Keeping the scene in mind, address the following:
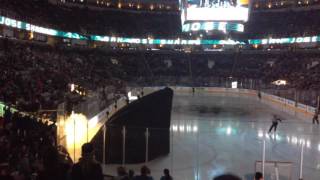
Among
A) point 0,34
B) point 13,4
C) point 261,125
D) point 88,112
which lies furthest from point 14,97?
point 13,4

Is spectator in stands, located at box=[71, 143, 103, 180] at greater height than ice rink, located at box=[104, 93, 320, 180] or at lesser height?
greater

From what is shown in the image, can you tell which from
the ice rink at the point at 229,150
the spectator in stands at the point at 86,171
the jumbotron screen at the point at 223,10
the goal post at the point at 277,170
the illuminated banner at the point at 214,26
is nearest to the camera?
the spectator in stands at the point at 86,171

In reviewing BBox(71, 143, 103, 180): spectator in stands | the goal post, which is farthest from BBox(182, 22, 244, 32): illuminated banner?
BBox(71, 143, 103, 180): spectator in stands

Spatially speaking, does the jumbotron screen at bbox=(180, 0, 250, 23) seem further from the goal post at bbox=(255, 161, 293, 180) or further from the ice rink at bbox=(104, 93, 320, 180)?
the goal post at bbox=(255, 161, 293, 180)

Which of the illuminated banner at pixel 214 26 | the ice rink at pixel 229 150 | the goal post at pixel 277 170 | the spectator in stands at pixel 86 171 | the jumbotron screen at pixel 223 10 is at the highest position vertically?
the jumbotron screen at pixel 223 10

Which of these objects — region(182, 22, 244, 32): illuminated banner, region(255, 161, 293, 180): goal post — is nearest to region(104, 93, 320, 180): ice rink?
region(255, 161, 293, 180): goal post

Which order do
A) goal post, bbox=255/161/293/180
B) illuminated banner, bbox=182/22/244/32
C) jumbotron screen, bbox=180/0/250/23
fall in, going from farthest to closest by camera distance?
illuminated banner, bbox=182/22/244/32
jumbotron screen, bbox=180/0/250/23
goal post, bbox=255/161/293/180

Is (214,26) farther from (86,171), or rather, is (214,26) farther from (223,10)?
(86,171)

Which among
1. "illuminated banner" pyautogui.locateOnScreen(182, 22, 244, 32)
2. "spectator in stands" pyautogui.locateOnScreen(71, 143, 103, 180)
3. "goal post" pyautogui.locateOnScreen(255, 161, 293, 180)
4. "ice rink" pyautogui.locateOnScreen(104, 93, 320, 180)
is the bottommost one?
"ice rink" pyautogui.locateOnScreen(104, 93, 320, 180)

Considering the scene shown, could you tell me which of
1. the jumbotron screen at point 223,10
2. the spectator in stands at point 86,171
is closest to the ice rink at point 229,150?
the spectator in stands at point 86,171

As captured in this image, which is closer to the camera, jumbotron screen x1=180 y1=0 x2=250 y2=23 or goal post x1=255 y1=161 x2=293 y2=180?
goal post x1=255 y1=161 x2=293 y2=180

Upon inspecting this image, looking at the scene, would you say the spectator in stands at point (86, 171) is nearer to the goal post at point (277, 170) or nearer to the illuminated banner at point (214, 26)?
the goal post at point (277, 170)

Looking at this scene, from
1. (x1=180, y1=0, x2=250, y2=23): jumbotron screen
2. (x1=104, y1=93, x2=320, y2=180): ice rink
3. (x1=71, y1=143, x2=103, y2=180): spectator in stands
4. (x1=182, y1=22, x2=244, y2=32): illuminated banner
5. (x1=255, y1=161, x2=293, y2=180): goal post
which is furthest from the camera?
(x1=182, y1=22, x2=244, y2=32): illuminated banner

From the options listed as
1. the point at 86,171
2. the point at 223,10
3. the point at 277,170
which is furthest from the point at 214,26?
the point at 86,171
